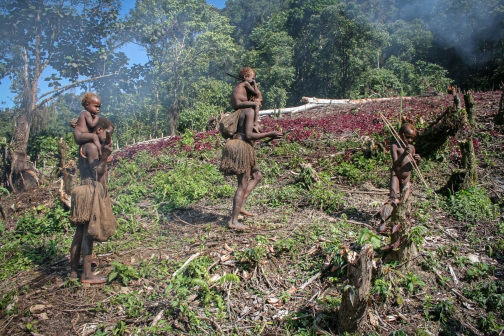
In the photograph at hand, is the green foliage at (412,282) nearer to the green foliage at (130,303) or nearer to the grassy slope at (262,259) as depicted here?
the grassy slope at (262,259)

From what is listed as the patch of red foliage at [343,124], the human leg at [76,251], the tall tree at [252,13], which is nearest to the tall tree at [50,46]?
the patch of red foliage at [343,124]

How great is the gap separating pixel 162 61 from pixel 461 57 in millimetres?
20844

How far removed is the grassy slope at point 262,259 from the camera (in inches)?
124

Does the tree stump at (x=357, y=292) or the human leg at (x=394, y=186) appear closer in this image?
the tree stump at (x=357, y=292)

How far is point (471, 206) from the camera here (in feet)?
15.8

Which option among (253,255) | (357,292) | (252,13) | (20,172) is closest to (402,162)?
(253,255)

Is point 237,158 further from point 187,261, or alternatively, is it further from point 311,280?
point 311,280

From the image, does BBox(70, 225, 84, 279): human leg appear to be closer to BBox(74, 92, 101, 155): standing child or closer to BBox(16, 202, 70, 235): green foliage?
BBox(74, 92, 101, 155): standing child

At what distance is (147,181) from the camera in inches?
301

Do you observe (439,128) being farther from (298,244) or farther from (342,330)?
(342,330)

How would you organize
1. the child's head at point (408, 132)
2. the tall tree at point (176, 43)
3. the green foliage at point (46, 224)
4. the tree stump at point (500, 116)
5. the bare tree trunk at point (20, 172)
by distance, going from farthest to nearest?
the tall tree at point (176, 43) → the bare tree trunk at point (20, 172) → the tree stump at point (500, 116) → the green foliage at point (46, 224) → the child's head at point (408, 132)

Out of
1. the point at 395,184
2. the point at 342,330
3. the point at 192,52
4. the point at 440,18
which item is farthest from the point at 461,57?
the point at 342,330

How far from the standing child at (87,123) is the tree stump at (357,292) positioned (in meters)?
2.60

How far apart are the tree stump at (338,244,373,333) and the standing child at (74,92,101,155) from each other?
2.60 m
